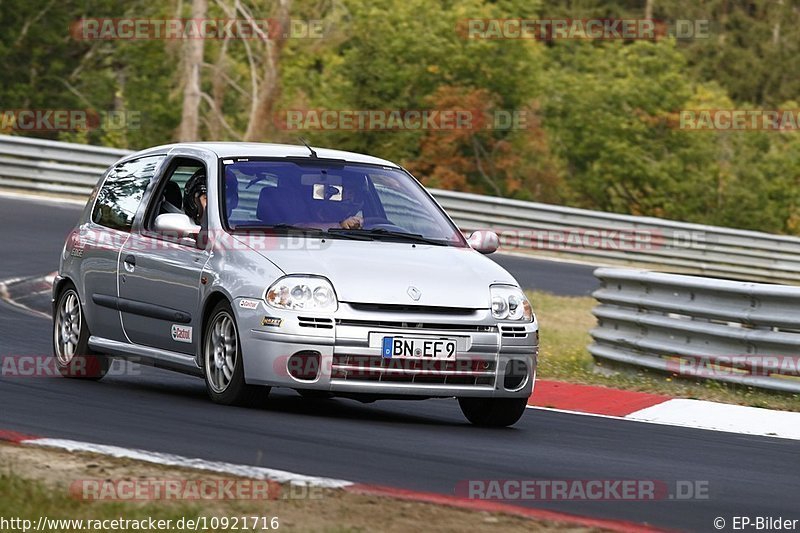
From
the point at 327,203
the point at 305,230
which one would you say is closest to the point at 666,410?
the point at 327,203

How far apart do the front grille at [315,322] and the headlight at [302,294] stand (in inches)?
2.6

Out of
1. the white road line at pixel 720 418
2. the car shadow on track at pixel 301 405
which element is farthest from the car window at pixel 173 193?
the white road line at pixel 720 418

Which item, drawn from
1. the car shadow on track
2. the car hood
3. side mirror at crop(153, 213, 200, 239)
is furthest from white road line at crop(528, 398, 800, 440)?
side mirror at crop(153, 213, 200, 239)

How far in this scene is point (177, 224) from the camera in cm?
934

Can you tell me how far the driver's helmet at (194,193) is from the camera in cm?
984

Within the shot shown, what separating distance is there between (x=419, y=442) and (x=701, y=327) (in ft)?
15.9

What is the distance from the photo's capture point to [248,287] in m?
8.78

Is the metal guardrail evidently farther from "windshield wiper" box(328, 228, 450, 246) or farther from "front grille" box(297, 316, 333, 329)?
→ "front grille" box(297, 316, 333, 329)

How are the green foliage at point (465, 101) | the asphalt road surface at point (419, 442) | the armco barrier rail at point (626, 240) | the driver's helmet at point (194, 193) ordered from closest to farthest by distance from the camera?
the asphalt road surface at point (419, 442) < the driver's helmet at point (194, 193) < the armco barrier rail at point (626, 240) < the green foliage at point (465, 101)

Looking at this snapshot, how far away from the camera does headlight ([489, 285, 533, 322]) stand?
898cm

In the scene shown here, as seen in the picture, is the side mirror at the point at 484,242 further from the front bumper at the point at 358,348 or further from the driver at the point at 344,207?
the front bumper at the point at 358,348

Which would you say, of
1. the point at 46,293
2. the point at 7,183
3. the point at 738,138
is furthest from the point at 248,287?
Answer: the point at 738,138

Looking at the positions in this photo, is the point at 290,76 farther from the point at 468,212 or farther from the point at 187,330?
the point at 187,330

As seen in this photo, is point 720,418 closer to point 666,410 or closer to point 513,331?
point 666,410
